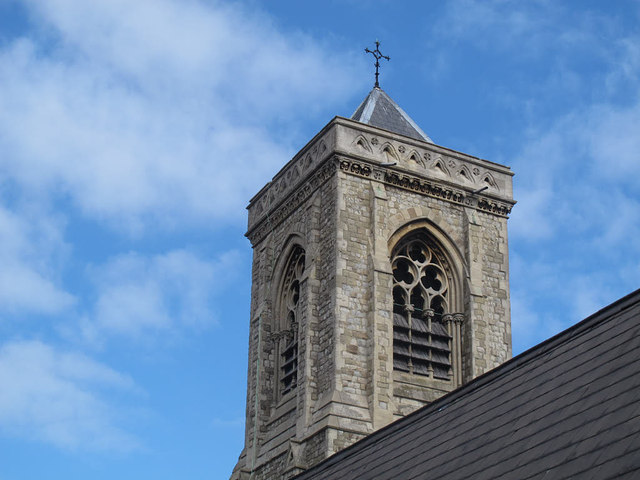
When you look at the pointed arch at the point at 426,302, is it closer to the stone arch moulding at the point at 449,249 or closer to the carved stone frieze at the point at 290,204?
the stone arch moulding at the point at 449,249

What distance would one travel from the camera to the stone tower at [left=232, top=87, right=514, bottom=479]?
21.3 m

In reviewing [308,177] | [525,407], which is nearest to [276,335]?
[308,177]

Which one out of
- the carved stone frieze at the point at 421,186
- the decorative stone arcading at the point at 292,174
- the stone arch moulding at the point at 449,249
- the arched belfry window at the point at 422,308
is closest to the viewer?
the arched belfry window at the point at 422,308

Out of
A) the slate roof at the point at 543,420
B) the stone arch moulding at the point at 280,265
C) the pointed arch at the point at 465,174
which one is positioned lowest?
the slate roof at the point at 543,420

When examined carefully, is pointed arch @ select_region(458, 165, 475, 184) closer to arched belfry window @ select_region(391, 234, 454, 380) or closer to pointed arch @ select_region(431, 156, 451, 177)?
pointed arch @ select_region(431, 156, 451, 177)

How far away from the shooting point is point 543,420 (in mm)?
10117

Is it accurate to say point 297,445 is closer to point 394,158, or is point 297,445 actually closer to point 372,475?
point 394,158

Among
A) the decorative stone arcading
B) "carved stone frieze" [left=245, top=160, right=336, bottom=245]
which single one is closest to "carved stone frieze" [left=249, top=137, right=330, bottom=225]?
the decorative stone arcading

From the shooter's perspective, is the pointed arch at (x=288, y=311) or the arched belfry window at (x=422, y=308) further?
the pointed arch at (x=288, y=311)

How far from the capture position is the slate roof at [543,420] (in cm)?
888

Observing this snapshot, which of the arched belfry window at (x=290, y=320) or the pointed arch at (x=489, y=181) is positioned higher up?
the pointed arch at (x=489, y=181)

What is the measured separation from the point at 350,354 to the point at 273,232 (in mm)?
4672

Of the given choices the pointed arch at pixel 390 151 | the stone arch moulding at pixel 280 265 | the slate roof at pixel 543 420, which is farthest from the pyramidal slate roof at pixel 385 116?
the slate roof at pixel 543 420

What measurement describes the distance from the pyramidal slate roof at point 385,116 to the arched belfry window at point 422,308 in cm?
265
